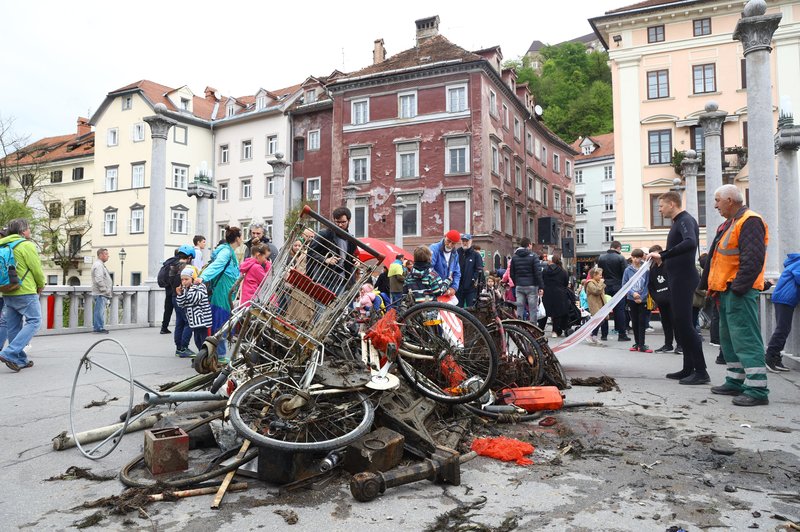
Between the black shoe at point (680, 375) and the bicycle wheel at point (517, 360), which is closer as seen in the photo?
the bicycle wheel at point (517, 360)

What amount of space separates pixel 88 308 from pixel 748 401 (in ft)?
43.9

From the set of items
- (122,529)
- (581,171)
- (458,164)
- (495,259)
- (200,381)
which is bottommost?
(122,529)

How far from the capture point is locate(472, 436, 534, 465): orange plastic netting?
401 cm

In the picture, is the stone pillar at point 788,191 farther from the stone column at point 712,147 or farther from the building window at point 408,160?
the building window at point 408,160

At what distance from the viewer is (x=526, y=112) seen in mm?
43594

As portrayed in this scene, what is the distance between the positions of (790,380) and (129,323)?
1419 centimetres

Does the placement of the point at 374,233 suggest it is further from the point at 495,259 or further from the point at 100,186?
the point at 100,186

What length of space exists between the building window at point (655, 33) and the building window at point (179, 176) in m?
35.5

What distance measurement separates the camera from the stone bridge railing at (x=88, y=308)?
41.1 feet

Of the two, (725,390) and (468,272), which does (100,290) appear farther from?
(725,390)

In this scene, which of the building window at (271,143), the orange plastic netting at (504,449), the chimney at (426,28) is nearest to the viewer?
the orange plastic netting at (504,449)

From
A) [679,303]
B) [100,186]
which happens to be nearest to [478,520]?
[679,303]

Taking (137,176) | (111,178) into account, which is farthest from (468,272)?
(111,178)

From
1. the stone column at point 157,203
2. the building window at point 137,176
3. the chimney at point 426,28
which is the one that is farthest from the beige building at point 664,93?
the building window at point 137,176
